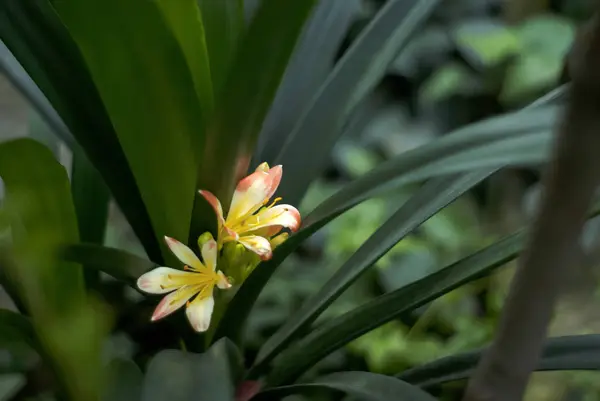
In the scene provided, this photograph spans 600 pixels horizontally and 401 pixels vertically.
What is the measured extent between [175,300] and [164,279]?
1 centimetres

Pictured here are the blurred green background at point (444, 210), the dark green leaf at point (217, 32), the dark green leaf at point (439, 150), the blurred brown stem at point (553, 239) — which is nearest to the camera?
the blurred brown stem at point (553, 239)

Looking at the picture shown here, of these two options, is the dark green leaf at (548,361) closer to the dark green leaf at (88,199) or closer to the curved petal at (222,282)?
the curved petal at (222,282)

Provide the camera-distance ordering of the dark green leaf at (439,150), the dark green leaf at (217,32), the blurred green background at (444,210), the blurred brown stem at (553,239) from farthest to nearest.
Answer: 1. the blurred green background at (444,210)
2. the dark green leaf at (217,32)
3. the dark green leaf at (439,150)
4. the blurred brown stem at (553,239)

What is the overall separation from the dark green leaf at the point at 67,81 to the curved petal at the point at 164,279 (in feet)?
0.20

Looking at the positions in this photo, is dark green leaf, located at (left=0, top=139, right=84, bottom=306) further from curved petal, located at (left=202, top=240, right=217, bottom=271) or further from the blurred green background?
the blurred green background

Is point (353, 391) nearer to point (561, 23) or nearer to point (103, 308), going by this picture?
point (103, 308)

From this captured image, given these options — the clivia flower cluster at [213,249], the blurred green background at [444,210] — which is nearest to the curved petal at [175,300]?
the clivia flower cluster at [213,249]

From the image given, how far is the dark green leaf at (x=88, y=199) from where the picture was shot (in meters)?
0.48

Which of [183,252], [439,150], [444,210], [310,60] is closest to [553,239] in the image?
[439,150]

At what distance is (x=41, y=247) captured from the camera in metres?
0.29

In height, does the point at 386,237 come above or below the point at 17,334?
above

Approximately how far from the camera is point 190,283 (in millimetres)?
358

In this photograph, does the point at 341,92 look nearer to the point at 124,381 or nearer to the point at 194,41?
the point at 194,41

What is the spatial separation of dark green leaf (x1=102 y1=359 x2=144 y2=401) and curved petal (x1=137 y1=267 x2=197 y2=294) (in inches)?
1.7
